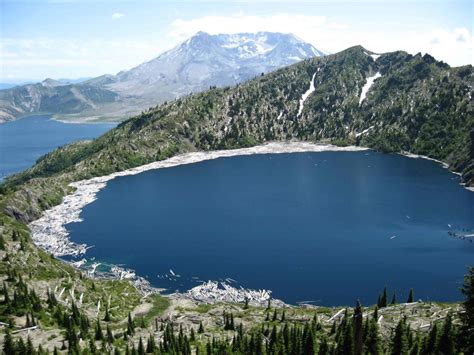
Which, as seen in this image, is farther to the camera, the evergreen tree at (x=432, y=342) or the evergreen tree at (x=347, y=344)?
the evergreen tree at (x=432, y=342)

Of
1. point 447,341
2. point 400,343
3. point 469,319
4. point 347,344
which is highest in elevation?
point 469,319

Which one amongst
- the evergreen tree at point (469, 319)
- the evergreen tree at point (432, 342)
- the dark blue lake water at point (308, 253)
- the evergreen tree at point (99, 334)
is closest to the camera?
the evergreen tree at point (469, 319)

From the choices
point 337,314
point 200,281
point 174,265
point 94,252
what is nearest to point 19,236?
point 94,252

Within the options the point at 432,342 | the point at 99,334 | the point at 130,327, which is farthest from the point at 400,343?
the point at 99,334

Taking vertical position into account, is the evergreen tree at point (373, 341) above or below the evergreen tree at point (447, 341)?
below

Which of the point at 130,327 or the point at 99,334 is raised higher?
the point at 99,334

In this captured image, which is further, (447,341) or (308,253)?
(308,253)

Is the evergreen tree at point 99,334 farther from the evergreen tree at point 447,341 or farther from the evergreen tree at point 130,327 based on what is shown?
the evergreen tree at point 447,341

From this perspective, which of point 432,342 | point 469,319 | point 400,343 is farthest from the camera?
point 400,343

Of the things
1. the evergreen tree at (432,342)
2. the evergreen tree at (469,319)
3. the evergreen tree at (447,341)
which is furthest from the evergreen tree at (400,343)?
the evergreen tree at (469,319)

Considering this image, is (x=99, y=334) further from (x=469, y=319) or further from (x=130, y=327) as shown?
(x=469, y=319)

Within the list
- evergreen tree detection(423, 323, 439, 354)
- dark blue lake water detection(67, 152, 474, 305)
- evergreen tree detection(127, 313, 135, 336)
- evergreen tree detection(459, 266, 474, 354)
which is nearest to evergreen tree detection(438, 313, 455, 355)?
evergreen tree detection(423, 323, 439, 354)

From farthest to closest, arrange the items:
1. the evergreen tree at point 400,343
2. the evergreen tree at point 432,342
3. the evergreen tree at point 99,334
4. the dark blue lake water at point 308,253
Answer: the dark blue lake water at point 308,253
the evergreen tree at point 99,334
the evergreen tree at point 400,343
the evergreen tree at point 432,342
